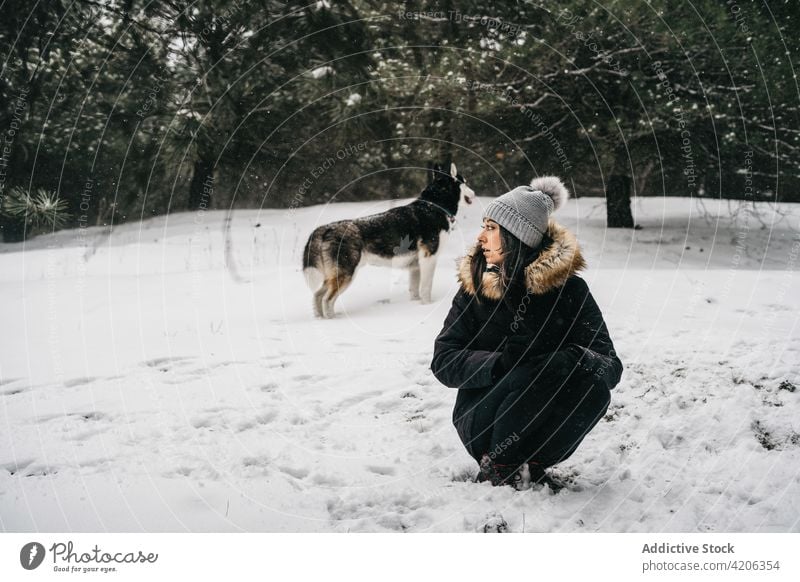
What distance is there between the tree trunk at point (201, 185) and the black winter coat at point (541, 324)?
2.87 metres

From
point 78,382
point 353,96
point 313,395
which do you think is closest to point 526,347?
point 313,395

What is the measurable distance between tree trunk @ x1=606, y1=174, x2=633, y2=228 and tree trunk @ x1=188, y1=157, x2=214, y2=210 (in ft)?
12.4

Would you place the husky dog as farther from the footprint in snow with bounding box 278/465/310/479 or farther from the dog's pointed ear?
the footprint in snow with bounding box 278/465/310/479

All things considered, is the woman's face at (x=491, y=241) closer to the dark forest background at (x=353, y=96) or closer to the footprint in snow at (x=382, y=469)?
the footprint in snow at (x=382, y=469)

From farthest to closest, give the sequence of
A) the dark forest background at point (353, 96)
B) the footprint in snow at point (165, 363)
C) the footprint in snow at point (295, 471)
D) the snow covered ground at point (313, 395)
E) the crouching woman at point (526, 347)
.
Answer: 1. the dark forest background at point (353, 96)
2. the footprint in snow at point (165, 363)
3. the footprint in snow at point (295, 471)
4. the snow covered ground at point (313, 395)
5. the crouching woman at point (526, 347)

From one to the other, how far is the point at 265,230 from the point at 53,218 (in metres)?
1.55

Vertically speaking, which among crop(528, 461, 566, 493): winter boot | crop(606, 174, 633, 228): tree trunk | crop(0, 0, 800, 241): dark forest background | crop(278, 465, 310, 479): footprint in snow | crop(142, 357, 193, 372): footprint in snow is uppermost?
crop(0, 0, 800, 241): dark forest background

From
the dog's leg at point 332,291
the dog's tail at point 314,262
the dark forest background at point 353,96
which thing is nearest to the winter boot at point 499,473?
the dog's leg at point 332,291

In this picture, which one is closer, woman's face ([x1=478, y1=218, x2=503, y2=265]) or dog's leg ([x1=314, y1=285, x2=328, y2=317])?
woman's face ([x1=478, y1=218, x2=503, y2=265])

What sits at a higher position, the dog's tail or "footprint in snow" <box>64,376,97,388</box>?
the dog's tail

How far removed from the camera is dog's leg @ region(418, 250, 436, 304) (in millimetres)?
4074

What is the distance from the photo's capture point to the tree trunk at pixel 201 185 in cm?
411

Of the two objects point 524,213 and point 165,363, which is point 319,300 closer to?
point 165,363

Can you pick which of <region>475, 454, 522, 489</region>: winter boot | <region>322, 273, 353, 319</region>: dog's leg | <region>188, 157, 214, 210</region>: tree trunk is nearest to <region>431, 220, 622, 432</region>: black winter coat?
<region>475, 454, 522, 489</region>: winter boot
